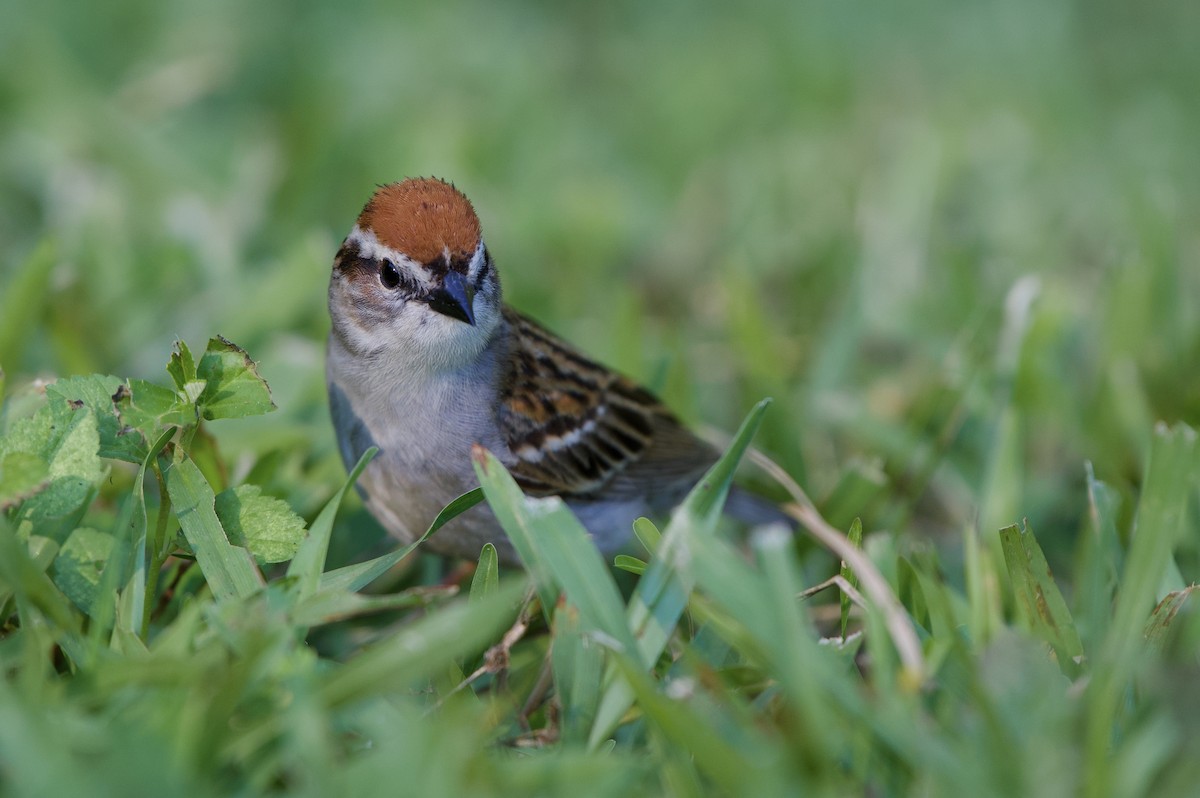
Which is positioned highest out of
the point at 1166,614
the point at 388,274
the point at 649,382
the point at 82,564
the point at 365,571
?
the point at 388,274

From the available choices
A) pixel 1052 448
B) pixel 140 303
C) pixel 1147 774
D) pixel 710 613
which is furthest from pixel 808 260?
pixel 1147 774

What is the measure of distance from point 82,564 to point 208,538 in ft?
0.83

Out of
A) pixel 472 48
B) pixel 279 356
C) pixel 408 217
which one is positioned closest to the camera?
pixel 408 217

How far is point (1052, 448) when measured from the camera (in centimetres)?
367

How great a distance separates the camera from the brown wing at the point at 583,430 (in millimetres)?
3029

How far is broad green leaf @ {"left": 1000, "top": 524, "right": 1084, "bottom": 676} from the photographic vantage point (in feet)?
7.54

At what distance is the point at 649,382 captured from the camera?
3875mm

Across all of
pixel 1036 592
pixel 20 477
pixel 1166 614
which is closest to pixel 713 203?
pixel 1036 592

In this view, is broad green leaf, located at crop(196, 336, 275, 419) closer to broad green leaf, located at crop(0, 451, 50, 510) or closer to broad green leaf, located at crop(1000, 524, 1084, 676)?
broad green leaf, located at crop(0, 451, 50, 510)

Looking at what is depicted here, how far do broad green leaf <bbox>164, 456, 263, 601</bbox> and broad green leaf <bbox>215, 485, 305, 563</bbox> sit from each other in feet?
0.08

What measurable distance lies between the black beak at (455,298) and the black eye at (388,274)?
4.5 inches

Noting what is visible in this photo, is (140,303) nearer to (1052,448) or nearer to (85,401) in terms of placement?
(85,401)

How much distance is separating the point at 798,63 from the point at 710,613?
578 cm

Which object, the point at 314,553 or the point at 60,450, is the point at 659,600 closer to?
the point at 314,553
